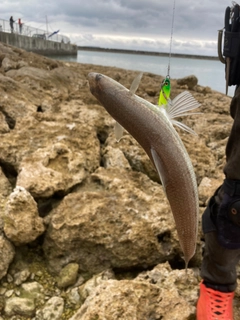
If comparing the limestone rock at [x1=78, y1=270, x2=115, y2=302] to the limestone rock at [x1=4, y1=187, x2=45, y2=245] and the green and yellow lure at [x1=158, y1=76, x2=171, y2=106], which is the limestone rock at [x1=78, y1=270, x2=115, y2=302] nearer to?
the limestone rock at [x1=4, y1=187, x2=45, y2=245]

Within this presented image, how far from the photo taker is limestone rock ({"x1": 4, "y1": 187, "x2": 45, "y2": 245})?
3.08m

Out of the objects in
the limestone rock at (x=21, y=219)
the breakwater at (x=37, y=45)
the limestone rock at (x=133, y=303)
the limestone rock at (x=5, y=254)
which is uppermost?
the breakwater at (x=37, y=45)

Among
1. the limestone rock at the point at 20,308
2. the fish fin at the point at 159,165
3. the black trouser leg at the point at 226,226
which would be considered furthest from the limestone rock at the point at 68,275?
the fish fin at the point at 159,165

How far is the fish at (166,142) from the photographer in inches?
65.8

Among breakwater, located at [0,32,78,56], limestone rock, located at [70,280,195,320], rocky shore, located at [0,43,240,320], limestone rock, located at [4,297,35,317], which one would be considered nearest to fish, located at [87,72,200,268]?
limestone rock, located at [70,280,195,320]

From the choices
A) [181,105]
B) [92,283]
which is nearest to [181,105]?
[181,105]

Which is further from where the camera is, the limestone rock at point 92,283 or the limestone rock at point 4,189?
the limestone rock at point 4,189

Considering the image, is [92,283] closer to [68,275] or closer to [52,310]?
[68,275]

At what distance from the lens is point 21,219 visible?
310 cm

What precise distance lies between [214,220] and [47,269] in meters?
1.52

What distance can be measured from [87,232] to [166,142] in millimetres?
1651

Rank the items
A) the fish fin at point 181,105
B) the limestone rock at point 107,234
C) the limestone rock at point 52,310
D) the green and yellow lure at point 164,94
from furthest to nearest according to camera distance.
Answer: the limestone rock at point 107,234 → the limestone rock at point 52,310 → the green and yellow lure at point 164,94 → the fish fin at point 181,105

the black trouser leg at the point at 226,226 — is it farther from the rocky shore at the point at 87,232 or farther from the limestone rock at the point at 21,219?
the limestone rock at the point at 21,219

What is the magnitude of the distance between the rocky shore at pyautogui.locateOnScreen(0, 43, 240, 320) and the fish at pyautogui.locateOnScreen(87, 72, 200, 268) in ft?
2.85
